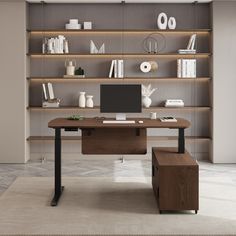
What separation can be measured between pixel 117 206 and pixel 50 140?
10.5 feet

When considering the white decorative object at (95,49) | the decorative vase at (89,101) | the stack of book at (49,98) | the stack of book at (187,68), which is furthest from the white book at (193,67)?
the stack of book at (49,98)

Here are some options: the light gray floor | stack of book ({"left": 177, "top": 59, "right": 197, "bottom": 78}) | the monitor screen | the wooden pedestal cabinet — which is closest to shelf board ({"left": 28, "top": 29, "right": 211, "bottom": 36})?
stack of book ({"left": 177, "top": 59, "right": 197, "bottom": 78})

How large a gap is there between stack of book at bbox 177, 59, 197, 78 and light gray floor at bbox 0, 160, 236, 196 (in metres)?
1.40

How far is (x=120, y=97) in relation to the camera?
5.94 meters

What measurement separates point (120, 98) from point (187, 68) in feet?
7.77

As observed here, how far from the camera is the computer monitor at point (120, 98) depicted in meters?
5.92

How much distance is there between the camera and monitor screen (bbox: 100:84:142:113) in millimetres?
5918

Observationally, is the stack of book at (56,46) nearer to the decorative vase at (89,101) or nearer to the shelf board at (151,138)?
the decorative vase at (89,101)

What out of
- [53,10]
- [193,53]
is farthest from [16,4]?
[193,53]

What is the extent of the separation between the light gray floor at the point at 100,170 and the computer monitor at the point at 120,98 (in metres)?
1.36

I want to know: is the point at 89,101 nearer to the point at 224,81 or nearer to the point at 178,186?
the point at 224,81

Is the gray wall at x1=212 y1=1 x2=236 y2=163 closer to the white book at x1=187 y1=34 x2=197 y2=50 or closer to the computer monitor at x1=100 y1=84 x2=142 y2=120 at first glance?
the white book at x1=187 y1=34 x2=197 y2=50

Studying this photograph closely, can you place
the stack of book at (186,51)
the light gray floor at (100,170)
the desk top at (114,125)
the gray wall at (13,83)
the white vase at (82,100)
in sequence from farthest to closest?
1. the white vase at (82,100)
2. the stack of book at (186,51)
3. the gray wall at (13,83)
4. the light gray floor at (100,170)
5. the desk top at (114,125)

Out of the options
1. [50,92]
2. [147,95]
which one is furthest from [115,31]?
[50,92]
